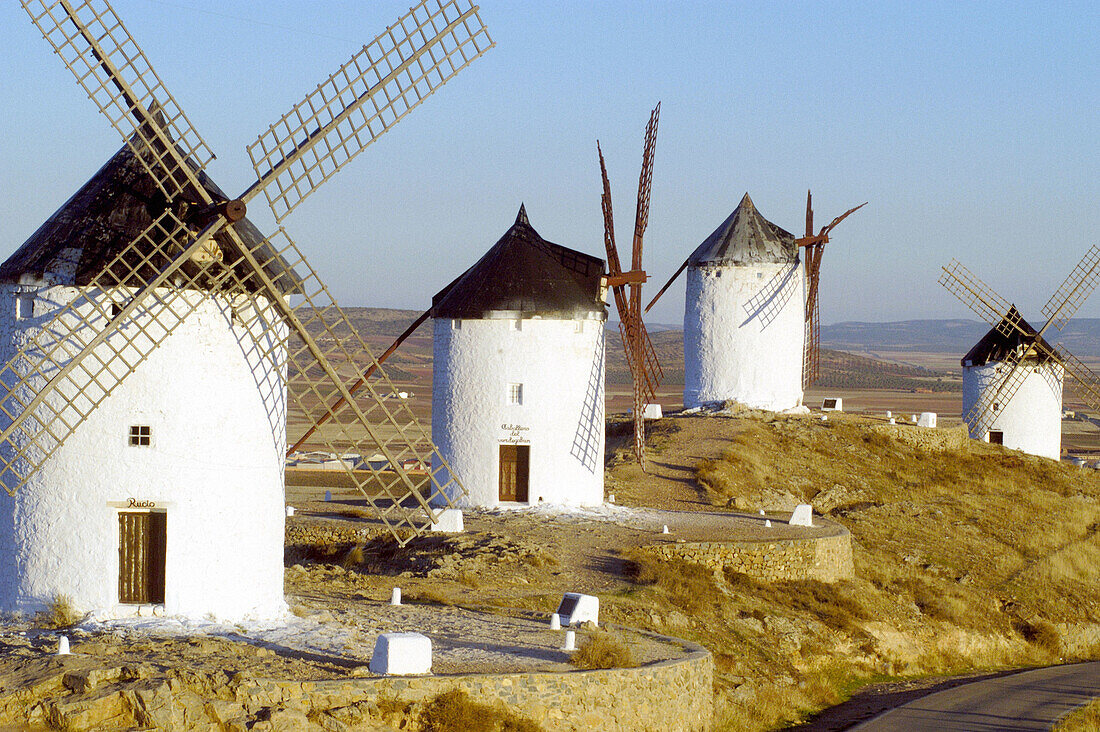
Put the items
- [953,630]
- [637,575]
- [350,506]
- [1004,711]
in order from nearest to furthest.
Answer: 1. [1004,711]
2. [637,575]
3. [953,630]
4. [350,506]

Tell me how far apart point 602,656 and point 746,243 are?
25.2m

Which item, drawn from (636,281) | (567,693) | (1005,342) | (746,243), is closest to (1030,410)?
(1005,342)

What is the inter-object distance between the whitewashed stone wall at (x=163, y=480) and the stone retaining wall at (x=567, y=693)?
3.50 m

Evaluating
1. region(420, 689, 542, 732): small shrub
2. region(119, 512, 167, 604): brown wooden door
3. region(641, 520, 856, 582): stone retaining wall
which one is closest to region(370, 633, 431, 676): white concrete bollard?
region(420, 689, 542, 732): small shrub

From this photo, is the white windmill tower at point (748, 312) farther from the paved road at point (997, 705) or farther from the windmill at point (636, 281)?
the paved road at point (997, 705)

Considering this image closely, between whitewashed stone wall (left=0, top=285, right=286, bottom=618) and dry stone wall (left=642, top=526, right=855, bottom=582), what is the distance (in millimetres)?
8416

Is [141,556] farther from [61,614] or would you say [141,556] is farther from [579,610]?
[579,610]

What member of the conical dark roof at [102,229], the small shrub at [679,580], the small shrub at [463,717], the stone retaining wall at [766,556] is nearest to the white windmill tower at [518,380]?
the stone retaining wall at [766,556]

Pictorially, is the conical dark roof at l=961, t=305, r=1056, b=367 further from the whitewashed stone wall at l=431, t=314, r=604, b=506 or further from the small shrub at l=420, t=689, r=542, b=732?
the small shrub at l=420, t=689, r=542, b=732

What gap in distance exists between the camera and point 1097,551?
93.6 feet

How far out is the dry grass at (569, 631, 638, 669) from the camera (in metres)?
14.0

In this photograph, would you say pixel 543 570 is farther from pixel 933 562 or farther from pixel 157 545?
pixel 933 562

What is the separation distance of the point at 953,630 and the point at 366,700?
13.2 metres

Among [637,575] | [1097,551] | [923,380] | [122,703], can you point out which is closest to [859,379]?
[923,380]
